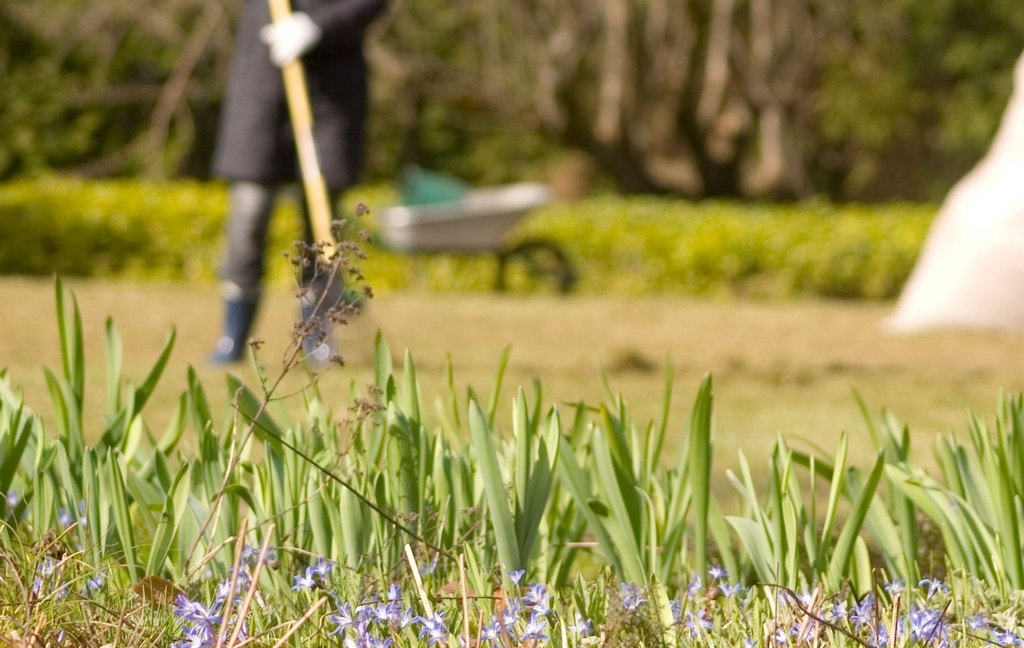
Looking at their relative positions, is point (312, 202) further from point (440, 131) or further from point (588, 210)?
point (440, 131)

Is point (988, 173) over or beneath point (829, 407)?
over

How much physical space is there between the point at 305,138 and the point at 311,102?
0.88 ft

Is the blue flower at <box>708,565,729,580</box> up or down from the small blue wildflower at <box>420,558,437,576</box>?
down

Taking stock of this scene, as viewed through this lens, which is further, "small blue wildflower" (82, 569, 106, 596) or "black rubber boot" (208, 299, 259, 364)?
"black rubber boot" (208, 299, 259, 364)

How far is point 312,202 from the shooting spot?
486cm

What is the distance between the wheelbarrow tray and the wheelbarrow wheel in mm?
203

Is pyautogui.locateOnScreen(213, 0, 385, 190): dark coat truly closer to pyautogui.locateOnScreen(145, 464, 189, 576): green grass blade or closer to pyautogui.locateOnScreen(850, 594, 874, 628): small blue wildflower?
pyautogui.locateOnScreen(145, 464, 189, 576): green grass blade

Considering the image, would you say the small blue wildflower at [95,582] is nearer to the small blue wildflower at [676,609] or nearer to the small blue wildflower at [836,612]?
the small blue wildflower at [676,609]

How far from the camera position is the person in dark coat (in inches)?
194

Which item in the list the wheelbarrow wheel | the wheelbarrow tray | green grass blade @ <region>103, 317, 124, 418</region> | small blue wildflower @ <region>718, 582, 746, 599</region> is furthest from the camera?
the wheelbarrow wheel

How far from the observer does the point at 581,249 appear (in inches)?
400

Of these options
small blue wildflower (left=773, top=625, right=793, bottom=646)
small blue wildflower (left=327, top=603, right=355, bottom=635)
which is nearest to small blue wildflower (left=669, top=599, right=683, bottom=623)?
small blue wildflower (left=773, top=625, right=793, bottom=646)

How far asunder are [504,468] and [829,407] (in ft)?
8.88

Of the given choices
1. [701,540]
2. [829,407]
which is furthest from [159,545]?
[829,407]
